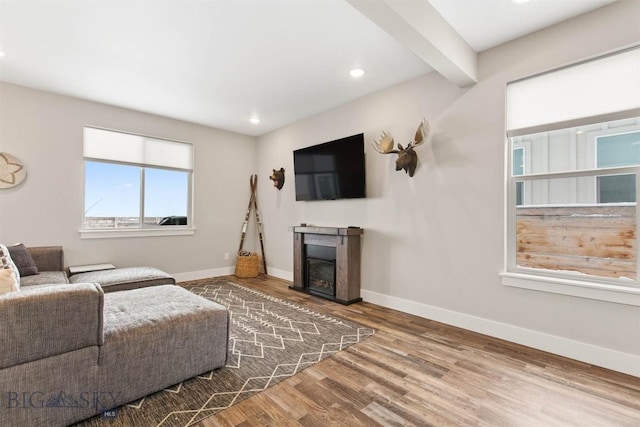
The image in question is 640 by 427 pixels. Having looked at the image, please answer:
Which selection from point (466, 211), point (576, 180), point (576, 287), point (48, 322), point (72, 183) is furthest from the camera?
point (72, 183)

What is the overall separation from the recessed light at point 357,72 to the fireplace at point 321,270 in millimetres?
2128

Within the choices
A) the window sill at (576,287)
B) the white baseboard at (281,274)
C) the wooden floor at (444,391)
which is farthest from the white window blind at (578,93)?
the white baseboard at (281,274)

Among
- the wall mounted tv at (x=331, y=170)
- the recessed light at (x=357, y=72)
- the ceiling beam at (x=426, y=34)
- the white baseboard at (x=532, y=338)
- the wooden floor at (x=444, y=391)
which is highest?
the recessed light at (x=357, y=72)

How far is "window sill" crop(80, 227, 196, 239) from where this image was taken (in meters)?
4.07

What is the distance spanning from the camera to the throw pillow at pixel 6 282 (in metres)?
1.57

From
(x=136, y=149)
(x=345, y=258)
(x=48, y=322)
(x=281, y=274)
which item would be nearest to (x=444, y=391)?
(x=345, y=258)

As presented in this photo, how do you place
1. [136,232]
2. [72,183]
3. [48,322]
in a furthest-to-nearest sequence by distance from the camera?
[136,232]
[72,183]
[48,322]

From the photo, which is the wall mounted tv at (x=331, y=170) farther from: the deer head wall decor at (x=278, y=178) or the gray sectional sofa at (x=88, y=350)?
the gray sectional sofa at (x=88, y=350)

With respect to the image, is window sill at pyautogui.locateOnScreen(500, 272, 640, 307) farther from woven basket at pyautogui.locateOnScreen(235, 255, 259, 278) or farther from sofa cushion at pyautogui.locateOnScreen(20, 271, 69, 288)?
sofa cushion at pyautogui.locateOnScreen(20, 271, 69, 288)

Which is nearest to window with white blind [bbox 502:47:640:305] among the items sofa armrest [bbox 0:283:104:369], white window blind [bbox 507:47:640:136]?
white window blind [bbox 507:47:640:136]

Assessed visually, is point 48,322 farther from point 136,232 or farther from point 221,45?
point 136,232

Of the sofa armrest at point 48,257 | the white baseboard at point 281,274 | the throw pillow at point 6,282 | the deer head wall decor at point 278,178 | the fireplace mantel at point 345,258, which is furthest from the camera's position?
the deer head wall decor at point 278,178

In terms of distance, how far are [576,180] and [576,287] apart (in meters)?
0.87

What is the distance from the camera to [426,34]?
2211mm
